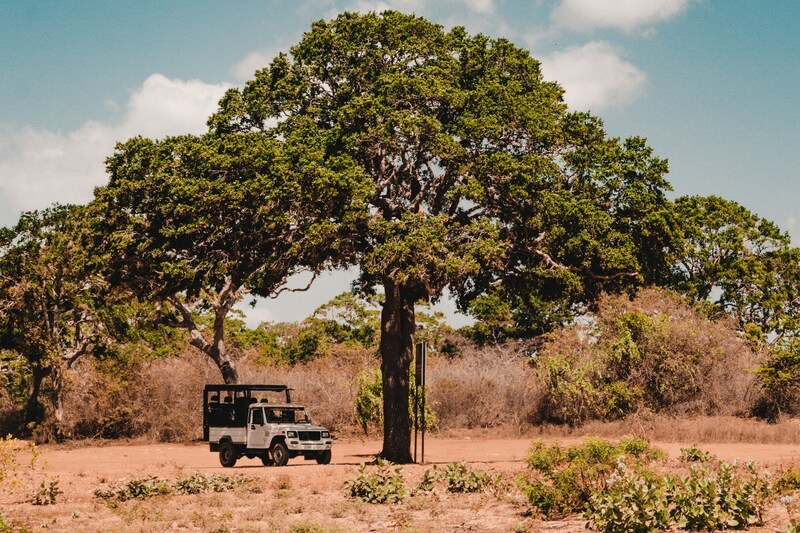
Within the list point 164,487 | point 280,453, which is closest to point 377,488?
point 164,487

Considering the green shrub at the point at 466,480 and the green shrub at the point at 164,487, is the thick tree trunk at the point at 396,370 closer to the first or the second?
the green shrub at the point at 164,487

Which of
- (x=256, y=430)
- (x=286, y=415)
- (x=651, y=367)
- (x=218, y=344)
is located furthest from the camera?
(x=218, y=344)

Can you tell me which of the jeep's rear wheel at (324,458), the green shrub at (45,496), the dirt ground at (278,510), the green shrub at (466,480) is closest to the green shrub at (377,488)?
the dirt ground at (278,510)

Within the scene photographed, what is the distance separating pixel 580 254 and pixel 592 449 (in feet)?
40.3

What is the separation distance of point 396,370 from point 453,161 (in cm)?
616

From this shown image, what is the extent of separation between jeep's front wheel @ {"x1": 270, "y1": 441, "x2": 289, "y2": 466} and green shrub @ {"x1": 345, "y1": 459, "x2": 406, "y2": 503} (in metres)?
9.16

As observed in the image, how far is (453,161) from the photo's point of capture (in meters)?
24.6

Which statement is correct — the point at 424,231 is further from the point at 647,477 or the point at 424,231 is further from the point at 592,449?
the point at 647,477

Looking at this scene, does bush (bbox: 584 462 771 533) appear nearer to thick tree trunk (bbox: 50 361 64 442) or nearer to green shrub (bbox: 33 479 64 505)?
green shrub (bbox: 33 479 64 505)

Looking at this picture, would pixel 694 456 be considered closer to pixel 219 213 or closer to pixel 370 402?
pixel 219 213

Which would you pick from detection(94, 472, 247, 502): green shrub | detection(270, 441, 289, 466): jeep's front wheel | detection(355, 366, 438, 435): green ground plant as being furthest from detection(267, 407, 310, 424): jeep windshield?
detection(355, 366, 438, 435): green ground plant

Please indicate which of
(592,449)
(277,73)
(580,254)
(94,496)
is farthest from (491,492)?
(277,73)

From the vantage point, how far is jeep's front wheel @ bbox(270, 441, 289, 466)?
25689mm

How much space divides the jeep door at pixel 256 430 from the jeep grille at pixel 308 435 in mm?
1012
